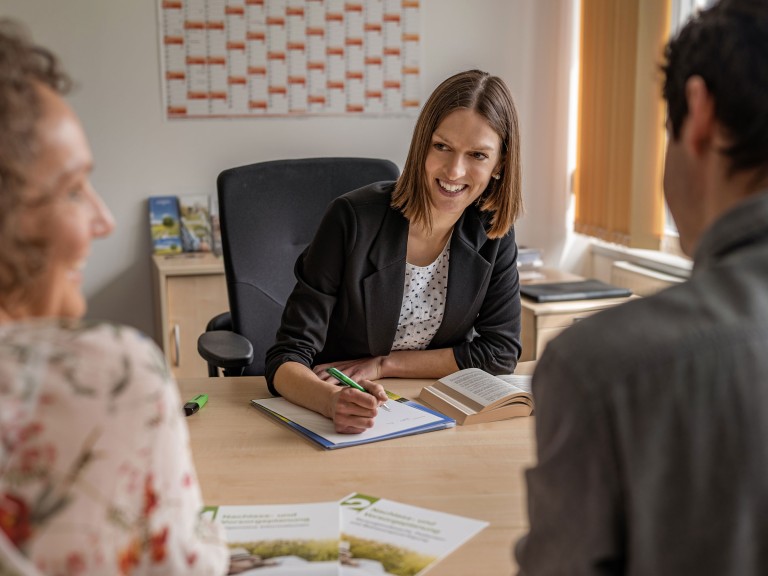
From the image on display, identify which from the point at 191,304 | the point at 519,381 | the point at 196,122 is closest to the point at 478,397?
the point at 519,381

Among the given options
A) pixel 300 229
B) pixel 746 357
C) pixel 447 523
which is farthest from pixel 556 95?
pixel 746 357

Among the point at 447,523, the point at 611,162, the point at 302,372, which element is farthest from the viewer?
the point at 611,162

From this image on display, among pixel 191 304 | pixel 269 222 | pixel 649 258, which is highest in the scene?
pixel 269 222

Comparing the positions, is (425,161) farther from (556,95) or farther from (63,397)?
(556,95)

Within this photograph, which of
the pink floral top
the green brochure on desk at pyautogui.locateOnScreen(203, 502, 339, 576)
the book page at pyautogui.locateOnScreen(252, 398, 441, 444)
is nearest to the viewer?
the pink floral top

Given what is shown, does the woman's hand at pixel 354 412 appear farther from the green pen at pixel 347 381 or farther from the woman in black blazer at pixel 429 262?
the woman in black blazer at pixel 429 262

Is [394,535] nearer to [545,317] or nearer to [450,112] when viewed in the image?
[450,112]

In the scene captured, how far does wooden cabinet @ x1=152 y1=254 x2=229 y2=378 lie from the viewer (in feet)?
10.5

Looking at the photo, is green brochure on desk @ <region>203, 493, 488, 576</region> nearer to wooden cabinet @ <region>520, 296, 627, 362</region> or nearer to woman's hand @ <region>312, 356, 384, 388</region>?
woman's hand @ <region>312, 356, 384, 388</region>

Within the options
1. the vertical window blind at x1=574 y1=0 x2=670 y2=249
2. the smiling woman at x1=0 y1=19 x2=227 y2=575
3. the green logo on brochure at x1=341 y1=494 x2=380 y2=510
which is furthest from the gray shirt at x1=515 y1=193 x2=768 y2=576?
the vertical window blind at x1=574 y1=0 x2=670 y2=249

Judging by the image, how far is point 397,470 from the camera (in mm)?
1349

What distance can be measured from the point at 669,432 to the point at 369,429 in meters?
0.88

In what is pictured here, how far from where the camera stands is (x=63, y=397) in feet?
2.03

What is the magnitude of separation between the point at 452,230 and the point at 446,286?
134mm
